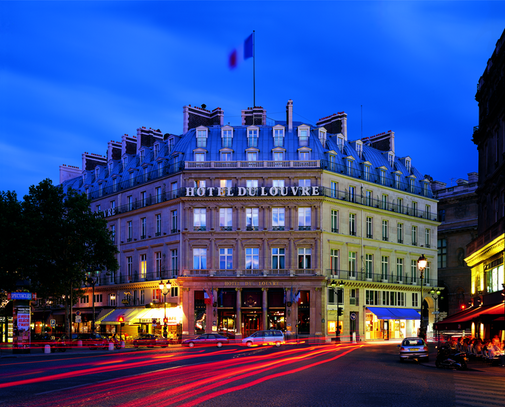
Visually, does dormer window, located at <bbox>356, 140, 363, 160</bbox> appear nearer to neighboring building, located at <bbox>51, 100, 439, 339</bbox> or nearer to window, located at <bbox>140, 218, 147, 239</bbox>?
neighboring building, located at <bbox>51, 100, 439, 339</bbox>

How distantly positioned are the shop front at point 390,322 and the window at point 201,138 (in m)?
26.7

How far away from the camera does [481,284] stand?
46.7 m

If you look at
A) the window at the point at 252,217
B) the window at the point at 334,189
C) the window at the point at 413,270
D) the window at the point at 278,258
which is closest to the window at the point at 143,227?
the window at the point at 252,217

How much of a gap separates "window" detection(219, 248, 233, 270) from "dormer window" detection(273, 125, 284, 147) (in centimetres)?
1329

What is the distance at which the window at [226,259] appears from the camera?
6825 centimetres

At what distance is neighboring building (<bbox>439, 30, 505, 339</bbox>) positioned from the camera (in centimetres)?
3853

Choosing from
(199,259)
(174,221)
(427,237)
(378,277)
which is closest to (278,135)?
(174,221)

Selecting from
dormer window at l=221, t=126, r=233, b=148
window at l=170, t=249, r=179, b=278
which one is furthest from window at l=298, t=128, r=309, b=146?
window at l=170, t=249, r=179, b=278

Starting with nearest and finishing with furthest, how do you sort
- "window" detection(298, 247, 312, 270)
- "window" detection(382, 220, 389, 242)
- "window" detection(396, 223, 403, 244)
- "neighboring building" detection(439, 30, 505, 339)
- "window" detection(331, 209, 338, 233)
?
"neighboring building" detection(439, 30, 505, 339), "window" detection(298, 247, 312, 270), "window" detection(331, 209, 338, 233), "window" detection(382, 220, 389, 242), "window" detection(396, 223, 403, 244)

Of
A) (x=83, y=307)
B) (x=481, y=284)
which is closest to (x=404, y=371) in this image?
(x=481, y=284)

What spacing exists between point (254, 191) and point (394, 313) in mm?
22679

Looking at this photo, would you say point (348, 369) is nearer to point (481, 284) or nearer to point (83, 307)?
point (481, 284)

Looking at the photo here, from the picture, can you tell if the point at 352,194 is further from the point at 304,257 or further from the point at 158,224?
the point at 158,224

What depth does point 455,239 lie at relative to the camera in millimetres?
84812
